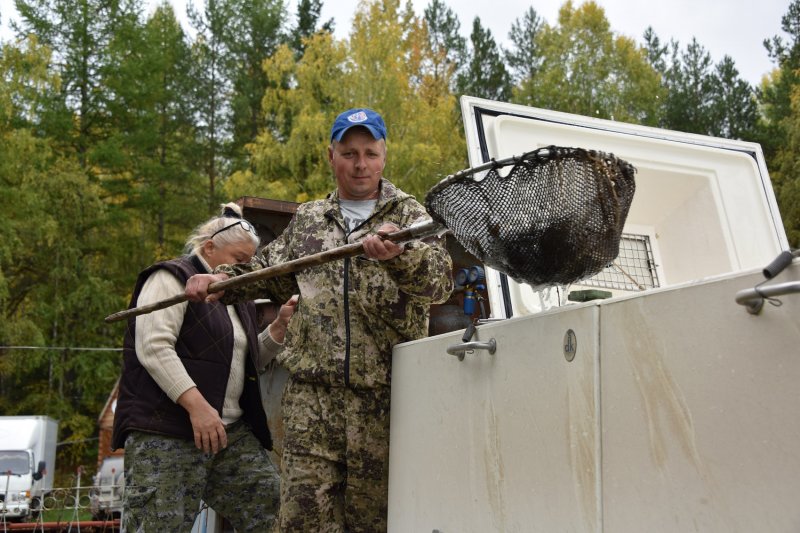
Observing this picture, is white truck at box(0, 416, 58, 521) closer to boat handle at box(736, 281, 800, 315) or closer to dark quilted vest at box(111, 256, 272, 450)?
dark quilted vest at box(111, 256, 272, 450)

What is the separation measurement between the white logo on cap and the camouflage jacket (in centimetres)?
27

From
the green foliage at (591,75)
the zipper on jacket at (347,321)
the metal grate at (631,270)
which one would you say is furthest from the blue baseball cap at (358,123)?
the green foliage at (591,75)

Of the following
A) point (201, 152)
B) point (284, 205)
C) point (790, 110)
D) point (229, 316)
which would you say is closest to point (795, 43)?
point (790, 110)

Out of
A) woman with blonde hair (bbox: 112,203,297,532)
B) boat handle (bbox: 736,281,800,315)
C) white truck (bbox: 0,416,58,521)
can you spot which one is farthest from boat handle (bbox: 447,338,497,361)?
white truck (bbox: 0,416,58,521)

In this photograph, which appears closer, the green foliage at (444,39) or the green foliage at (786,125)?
the green foliage at (786,125)

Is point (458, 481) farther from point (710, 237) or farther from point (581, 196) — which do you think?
point (710, 237)

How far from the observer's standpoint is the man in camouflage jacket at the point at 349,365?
2979 mm

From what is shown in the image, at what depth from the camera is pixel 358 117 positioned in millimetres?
3201

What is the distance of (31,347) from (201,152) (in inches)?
378

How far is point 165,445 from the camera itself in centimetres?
363

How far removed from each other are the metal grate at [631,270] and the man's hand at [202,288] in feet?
4.37

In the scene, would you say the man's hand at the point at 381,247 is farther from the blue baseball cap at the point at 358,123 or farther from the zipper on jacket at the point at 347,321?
the blue baseball cap at the point at 358,123

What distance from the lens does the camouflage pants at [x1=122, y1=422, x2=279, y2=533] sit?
3.56 meters

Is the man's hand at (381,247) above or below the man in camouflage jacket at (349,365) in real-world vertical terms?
above
